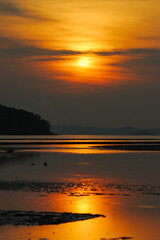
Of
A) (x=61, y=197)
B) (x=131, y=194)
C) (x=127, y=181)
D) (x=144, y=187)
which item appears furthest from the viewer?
(x=127, y=181)

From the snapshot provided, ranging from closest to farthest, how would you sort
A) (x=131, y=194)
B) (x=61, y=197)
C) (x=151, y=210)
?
(x=151, y=210) < (x=61, y=197) < (x=131, y=194)

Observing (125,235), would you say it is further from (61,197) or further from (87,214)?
(61,197)

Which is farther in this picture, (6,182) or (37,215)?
(6,182)

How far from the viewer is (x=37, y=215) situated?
28.0 m

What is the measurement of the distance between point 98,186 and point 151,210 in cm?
1458

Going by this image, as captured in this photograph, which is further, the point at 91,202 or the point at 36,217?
the point at 91,202

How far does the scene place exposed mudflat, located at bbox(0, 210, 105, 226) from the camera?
2559cm

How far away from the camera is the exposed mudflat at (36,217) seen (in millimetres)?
25594

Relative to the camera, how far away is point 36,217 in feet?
89.5

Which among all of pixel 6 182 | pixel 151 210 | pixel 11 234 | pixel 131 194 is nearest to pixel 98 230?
pixel 11 234

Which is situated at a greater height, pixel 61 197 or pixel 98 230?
pixel 61 197

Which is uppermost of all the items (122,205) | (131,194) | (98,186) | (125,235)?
(98,186)

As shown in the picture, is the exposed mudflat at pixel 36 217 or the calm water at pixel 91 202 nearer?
the calm water at pixel 91 202

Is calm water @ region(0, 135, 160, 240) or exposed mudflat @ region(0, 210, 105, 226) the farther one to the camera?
exposed mudflat @ region(0, 210, 105, 226)
